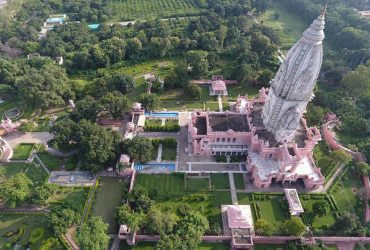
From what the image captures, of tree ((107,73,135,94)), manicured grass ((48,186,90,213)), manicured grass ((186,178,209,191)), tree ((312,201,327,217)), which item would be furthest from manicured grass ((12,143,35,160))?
tree ((312,201,327,217))

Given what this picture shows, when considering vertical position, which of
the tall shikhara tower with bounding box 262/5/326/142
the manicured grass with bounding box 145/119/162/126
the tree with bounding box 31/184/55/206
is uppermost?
the tall shikhara tower with bounding box 262/5/326/142

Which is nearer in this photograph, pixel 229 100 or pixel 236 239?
→ pixel 236 239

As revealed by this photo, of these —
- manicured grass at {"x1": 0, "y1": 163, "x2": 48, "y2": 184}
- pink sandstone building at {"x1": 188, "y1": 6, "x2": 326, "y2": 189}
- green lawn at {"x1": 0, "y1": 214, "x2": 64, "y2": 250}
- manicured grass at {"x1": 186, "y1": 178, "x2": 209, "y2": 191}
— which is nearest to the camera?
green lawn at {"x1": 0, "y1": 214, "x2": 64, "y2": 250}

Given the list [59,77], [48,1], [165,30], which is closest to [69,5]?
[48,1]

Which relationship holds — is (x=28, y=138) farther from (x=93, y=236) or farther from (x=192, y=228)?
(x=192, y=228)

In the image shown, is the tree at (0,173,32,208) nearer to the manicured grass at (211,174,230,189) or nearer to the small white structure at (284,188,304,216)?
the manicured grass at (211,174,230,189)

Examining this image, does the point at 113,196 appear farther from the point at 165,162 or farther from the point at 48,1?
the point at 48,1

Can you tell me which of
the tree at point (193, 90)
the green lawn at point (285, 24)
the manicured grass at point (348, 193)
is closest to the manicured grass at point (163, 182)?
the tree at point (193, 90)
